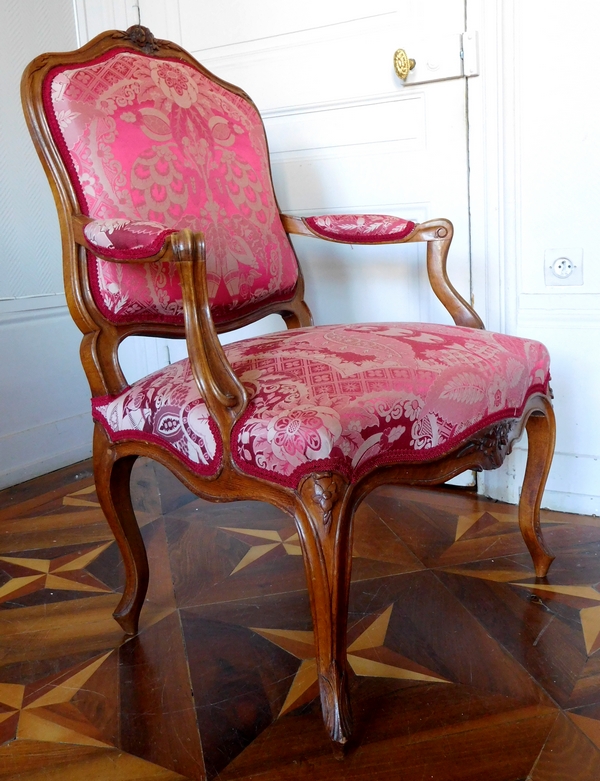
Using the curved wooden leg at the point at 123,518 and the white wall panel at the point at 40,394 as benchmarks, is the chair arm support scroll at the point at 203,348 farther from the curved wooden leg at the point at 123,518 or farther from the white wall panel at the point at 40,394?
the white wall panel at the point at 40,394

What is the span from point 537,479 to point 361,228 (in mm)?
591

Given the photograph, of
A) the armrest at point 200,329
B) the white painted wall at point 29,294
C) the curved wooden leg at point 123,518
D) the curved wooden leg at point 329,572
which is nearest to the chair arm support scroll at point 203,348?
the armrest at point 200,329

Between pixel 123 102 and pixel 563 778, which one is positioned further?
pixel 123 102

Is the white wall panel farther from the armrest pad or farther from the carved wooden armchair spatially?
the armrest pad

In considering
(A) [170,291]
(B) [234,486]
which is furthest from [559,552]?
(A) [170,291]

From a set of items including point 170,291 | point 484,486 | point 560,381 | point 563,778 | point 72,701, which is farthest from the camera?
point 484,486

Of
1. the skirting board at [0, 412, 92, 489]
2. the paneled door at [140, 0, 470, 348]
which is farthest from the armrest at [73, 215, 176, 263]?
the skirting board at [0, 412, 92, 489]

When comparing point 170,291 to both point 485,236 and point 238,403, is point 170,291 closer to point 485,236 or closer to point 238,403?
point 238,403

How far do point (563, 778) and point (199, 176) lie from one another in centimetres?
107

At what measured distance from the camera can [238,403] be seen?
2.91 ft

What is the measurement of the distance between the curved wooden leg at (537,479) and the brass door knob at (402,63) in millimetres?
884

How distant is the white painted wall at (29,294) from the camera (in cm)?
205

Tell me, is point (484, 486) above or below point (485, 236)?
below

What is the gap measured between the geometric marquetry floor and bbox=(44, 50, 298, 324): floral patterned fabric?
554mm
